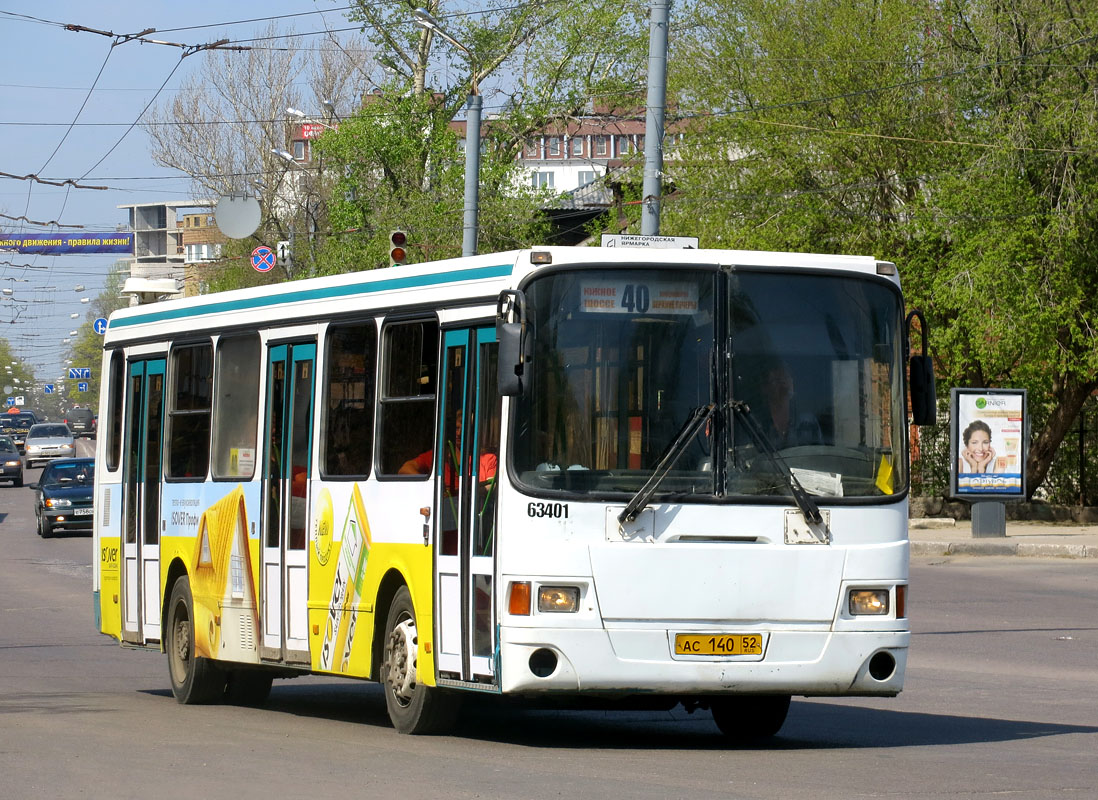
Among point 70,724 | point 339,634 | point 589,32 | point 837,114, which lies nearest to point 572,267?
point 339,634

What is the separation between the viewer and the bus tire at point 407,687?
10.5 m

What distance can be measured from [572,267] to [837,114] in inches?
1104

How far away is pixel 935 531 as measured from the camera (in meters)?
33.9

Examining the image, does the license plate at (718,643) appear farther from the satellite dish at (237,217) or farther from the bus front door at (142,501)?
the satellite dish at (237,217)

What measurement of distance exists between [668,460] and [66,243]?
10157 cm

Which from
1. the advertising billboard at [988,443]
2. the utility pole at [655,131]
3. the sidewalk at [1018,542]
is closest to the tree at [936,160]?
the advertising billboard at [988,443]

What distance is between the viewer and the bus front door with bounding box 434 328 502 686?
32.5 ft

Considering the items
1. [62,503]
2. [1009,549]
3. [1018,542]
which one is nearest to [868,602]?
[1009,549]

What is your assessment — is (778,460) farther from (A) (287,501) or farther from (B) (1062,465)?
(B) (1062,465)

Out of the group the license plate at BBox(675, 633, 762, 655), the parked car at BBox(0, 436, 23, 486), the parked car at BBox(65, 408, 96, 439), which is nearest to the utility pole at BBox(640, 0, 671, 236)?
the license plate at BBox(675, 633, 762, 655)

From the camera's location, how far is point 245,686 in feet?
45.5

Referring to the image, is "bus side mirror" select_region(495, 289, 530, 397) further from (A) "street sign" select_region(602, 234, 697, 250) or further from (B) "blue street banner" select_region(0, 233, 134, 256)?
(B) "blue street banner" select_region(0, 233, 134, 256)

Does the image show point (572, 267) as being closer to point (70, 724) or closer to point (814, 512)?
point (814, 512)

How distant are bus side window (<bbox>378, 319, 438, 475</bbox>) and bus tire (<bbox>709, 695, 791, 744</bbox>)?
7.53 ft
